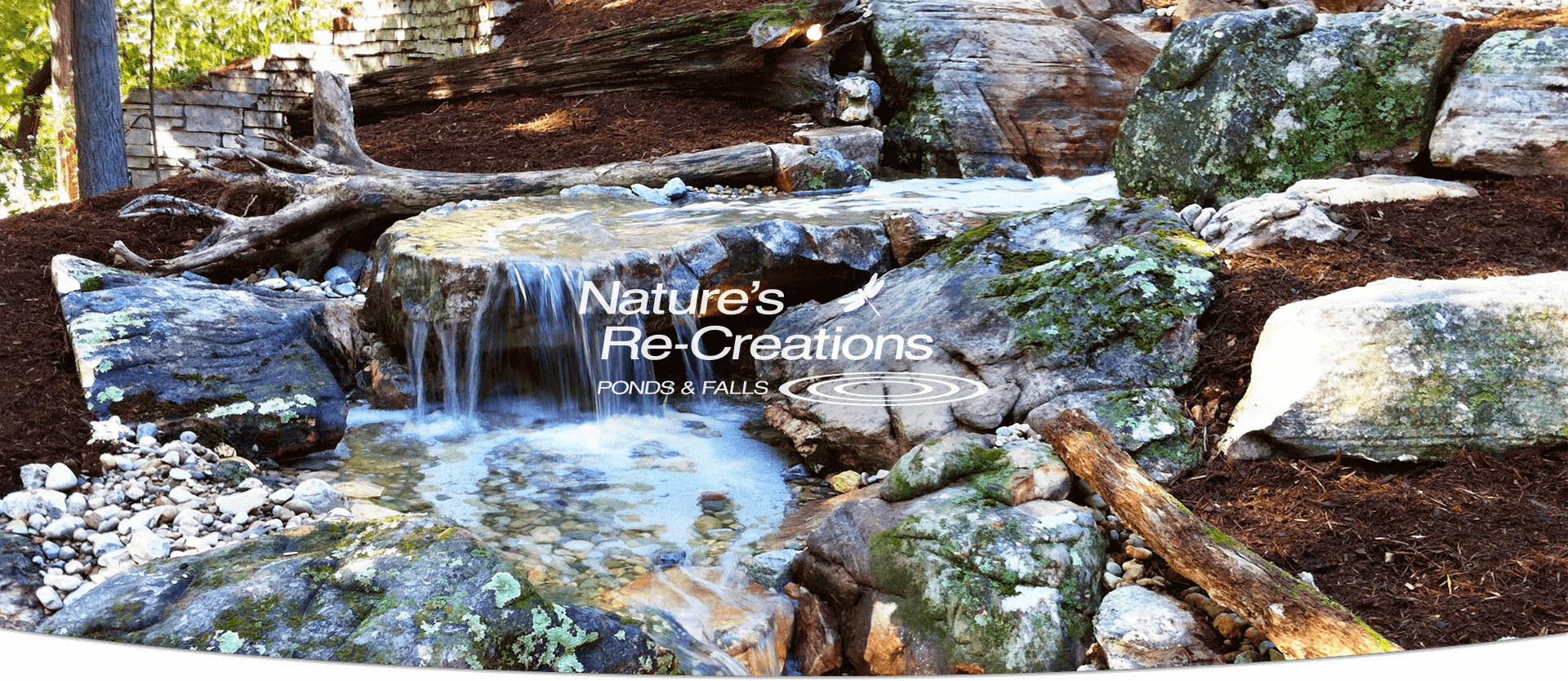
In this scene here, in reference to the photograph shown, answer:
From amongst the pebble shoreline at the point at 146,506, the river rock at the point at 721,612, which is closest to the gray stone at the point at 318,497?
the pebble shoreline at the point at 146,506

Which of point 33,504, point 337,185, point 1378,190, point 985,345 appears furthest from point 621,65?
point 33,504

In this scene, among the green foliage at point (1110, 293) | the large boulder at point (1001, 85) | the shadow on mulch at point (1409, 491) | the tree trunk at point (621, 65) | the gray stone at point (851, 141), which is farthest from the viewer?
the large boulder at point (1001, 85)

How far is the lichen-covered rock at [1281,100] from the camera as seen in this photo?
4539mm

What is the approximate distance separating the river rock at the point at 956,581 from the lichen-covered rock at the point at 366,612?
2.12 ft

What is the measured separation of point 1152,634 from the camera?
240 cm

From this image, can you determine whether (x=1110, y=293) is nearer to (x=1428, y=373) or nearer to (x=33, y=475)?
(x=1428, y=373)

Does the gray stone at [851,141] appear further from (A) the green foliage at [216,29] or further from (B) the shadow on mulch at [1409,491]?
(A) the green foliage at [216,29]

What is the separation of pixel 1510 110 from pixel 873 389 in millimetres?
3006

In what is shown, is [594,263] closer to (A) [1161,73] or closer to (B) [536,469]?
(B) [536,469]

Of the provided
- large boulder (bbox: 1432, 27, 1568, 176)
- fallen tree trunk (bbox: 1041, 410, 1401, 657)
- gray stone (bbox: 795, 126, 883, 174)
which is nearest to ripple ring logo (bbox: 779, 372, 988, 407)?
fallen tree trunk (bbox: 1041, 410, 1401, 657)

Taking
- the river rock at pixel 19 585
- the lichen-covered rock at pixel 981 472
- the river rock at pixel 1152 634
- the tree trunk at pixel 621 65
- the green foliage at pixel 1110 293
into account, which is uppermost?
the tree trunk at pixel 621 65

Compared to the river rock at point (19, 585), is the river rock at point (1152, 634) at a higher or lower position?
lower

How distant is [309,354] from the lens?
4.13 m

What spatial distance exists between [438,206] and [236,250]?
1.14 metres
